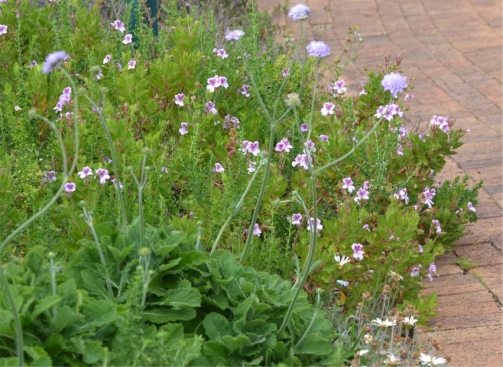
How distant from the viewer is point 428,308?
358 cm

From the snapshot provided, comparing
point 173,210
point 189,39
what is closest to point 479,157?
point 189,39

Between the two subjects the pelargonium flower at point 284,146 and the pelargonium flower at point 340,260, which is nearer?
the pelargonium flower at point 340,260

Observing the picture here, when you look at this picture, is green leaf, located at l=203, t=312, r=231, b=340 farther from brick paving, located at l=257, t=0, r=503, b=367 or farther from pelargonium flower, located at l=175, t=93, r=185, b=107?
pelargonium flower, located at l=175, t=93, r=185, b=107

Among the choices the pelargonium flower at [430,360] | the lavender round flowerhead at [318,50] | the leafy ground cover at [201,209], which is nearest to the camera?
the leafy ground cover at [201,209]

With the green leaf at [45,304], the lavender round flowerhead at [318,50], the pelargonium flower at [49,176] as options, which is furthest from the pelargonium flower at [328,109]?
the green leaf at [45,304]

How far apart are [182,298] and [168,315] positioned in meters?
0.07

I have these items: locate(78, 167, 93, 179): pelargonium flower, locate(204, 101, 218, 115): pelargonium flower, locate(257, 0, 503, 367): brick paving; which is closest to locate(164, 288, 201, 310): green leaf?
locate(78, 167, 93, 179): pelargonium flower

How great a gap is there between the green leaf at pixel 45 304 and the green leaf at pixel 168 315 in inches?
13.5

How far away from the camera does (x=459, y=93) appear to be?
6.40 metres

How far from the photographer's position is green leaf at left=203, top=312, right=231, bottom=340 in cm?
262

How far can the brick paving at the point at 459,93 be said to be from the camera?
12.3ft

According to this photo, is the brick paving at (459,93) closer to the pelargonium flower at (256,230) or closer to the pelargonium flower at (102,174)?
the pelargonium flower at (256,230)

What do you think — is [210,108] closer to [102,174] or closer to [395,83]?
[102,174]

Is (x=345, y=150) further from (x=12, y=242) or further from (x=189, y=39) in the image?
(x=12, y=242)
